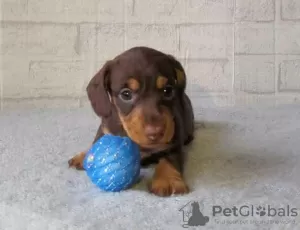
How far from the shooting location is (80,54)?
2.52 metres

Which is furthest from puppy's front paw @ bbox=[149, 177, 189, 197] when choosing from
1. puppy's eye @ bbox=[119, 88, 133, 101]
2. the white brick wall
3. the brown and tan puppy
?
the white brick wall

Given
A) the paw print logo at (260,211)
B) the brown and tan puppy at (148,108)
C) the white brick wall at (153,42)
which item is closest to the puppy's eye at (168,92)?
the brown and tan puppy at (148,108)

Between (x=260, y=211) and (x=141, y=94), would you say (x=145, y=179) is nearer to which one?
(x=141, y=94)

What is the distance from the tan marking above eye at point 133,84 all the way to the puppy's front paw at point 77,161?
0.27 meters

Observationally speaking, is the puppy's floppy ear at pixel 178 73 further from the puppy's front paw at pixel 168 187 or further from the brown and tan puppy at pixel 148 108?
the puppy's front paw at pixel 168 187

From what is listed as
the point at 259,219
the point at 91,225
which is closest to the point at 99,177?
the point at 91,225

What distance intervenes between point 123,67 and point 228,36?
120cm

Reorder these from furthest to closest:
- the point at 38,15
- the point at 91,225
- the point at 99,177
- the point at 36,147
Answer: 1. the point at 38,15
2. the point at 36,147
3. the point at 99,177
4. the point at 91,225

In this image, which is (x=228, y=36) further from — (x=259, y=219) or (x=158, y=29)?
(x=259, y=219)

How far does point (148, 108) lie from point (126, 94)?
3.3 inches

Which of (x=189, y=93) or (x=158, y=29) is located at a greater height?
(x=158, y=29)

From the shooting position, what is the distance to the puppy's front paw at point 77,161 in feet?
4.97

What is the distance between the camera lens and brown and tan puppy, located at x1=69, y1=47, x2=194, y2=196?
52.5 inches

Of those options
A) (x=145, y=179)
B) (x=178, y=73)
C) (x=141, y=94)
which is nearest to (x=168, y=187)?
(x=145, y=179)
